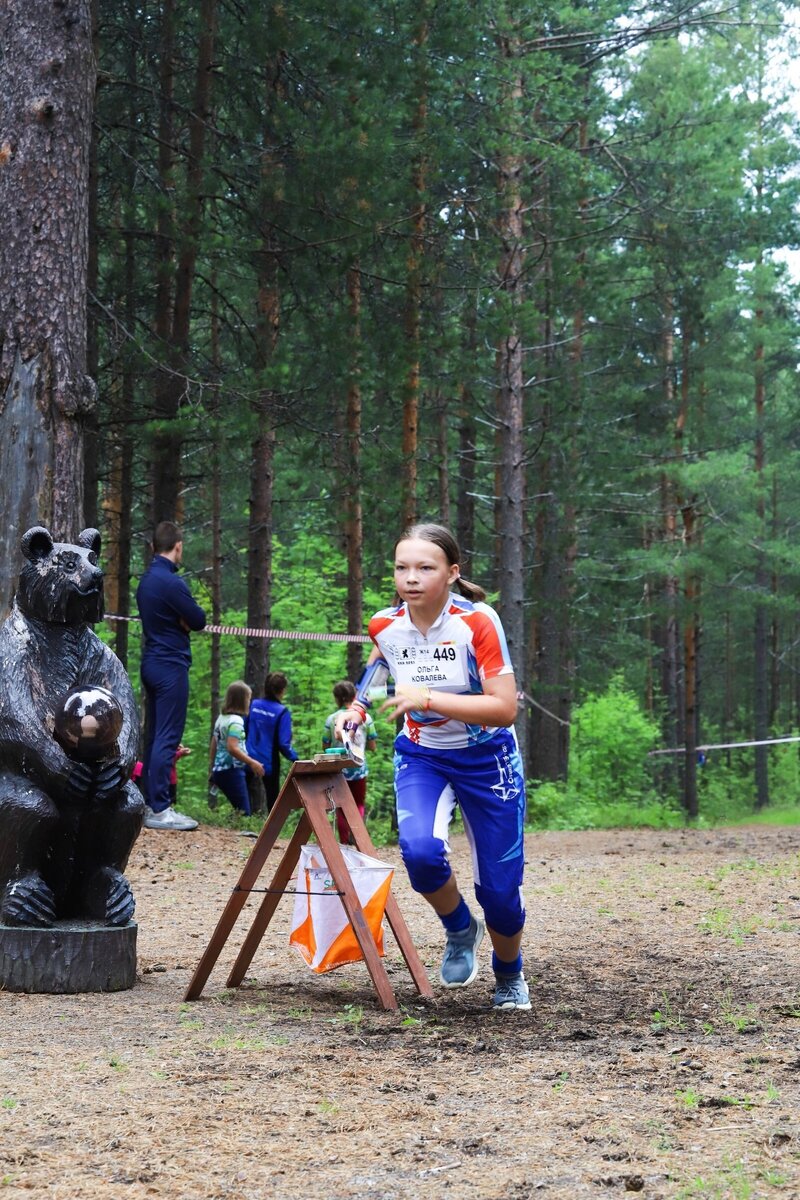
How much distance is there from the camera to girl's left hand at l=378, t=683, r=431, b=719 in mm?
4781

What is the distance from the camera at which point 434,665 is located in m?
5.18

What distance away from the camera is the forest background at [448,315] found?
42.0 ft

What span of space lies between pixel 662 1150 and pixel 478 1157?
437mm

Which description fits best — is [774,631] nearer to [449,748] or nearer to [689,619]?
[689,619]

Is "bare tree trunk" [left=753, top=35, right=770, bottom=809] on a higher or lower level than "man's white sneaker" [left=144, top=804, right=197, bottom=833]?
higher

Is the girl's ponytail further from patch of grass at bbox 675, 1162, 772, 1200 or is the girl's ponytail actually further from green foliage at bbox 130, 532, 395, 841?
green foliage at bbox 130, 532, 395, 841

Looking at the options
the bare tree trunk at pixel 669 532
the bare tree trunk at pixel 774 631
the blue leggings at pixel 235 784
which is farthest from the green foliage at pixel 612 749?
the blue leggings at pixel 235 784

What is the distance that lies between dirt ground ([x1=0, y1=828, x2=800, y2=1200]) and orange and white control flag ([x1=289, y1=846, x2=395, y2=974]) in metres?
0.19

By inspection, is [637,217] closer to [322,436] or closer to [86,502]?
[322,436]

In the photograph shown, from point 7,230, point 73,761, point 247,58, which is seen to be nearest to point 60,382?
point 7,230

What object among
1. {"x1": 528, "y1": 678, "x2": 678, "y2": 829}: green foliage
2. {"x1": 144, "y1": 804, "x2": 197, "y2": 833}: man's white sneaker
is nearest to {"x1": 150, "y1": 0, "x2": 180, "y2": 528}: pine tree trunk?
{"x1": 144, "y1": 804, "x2": 197, "y2": 833}: man's white sneaker

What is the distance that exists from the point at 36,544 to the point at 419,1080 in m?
3.11

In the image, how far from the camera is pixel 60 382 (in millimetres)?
9164

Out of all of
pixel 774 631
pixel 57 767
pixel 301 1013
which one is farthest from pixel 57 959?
pixel 774 631
